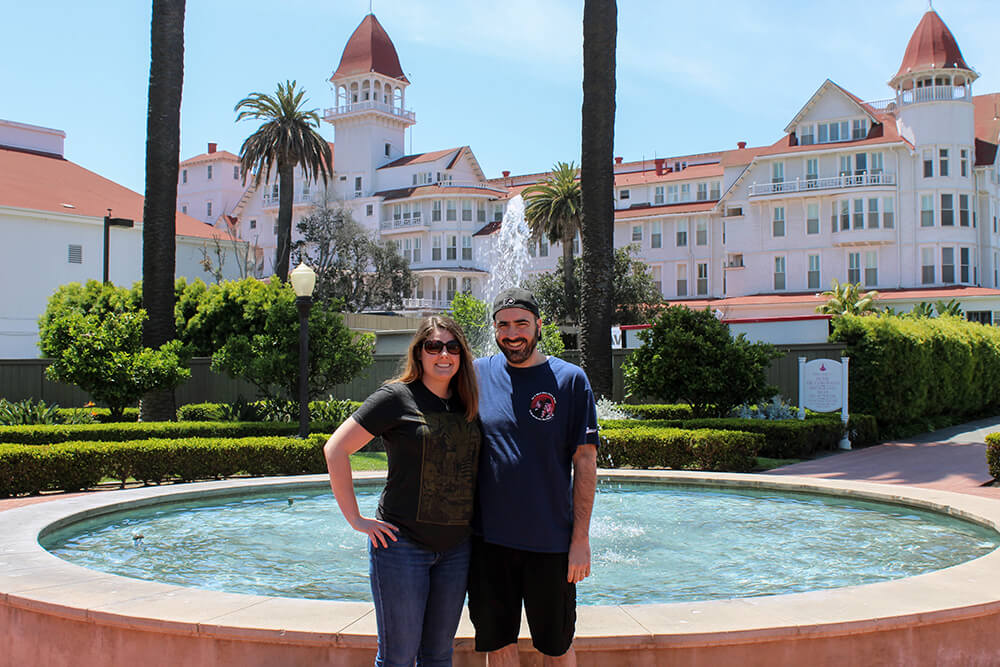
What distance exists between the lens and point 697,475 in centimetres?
1141

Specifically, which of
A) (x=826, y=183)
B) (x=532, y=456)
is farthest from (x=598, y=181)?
(x=826, y=183)

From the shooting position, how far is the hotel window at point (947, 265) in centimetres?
4728

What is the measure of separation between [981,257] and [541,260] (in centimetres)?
2779

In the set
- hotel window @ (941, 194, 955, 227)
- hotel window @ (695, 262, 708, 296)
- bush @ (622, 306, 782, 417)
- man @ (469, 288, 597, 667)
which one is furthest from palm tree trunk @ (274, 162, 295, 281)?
man @ (469, 288, 597, 667)

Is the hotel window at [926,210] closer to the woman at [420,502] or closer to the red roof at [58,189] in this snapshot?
the red roof at [58,189]

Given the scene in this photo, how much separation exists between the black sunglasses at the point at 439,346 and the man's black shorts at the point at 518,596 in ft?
2.73

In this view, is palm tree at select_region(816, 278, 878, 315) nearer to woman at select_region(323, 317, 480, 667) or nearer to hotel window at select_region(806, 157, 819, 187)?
hotel window at select_region(806, 157, 819, 187)

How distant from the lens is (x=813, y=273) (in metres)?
51.0

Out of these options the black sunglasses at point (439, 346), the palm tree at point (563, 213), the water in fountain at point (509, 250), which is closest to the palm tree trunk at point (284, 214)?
the palm tree at point (563, 213)

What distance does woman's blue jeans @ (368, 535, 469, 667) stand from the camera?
12.5ft

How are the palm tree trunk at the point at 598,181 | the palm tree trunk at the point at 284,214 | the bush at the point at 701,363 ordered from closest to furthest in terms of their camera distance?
the palm tree trunk at the point at 598,181 → the bush at the point at 701,363 → the palm tree trunk at the point at 284,214

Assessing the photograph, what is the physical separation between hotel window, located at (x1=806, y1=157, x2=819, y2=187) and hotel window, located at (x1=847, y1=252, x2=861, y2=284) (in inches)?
183

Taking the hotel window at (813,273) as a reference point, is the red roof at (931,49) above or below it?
above

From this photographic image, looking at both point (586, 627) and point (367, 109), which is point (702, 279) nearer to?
point (367, 109)
